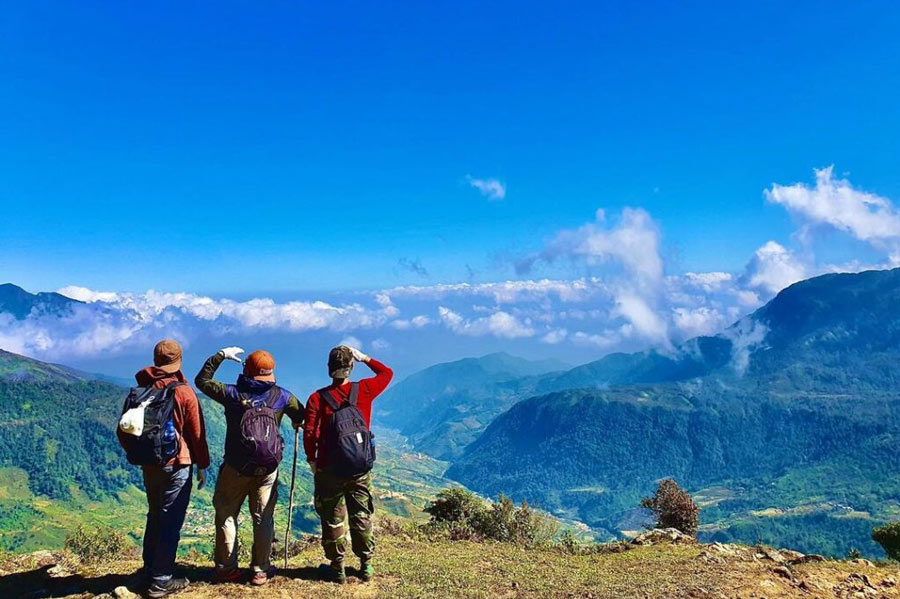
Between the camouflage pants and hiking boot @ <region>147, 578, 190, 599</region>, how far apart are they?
2.42 m

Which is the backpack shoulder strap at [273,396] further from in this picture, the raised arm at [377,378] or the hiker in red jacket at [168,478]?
the raised arm at [377,378]

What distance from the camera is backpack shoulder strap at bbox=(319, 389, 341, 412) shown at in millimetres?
10078

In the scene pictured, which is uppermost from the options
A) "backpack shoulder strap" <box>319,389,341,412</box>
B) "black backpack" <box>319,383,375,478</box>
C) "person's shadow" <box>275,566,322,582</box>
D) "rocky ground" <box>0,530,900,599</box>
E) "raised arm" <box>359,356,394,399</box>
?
"raised arm" <box>359,356,394,399</box>

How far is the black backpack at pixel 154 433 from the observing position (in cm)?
876

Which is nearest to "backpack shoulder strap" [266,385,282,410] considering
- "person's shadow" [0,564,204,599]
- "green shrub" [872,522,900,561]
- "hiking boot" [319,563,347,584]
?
"hiking boot" [319,563,347,584]

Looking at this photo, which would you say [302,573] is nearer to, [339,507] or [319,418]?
[339,507]

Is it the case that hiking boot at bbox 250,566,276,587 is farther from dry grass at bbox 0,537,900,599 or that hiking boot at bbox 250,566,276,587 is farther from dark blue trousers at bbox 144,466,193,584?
dark blue trousers at bbox 144,466,193,584

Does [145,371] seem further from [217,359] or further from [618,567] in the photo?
[618,567]

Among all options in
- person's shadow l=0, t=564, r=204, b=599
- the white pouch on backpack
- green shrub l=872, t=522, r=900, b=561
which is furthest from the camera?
green shrub l=872, t=522, r=900, b=561

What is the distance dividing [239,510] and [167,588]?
1.58 meters

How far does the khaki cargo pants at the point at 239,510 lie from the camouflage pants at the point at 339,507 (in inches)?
34.5

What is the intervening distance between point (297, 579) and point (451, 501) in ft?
41.3

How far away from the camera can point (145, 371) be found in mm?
9109

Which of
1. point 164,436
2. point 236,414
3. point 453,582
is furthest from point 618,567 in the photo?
point 164,436
